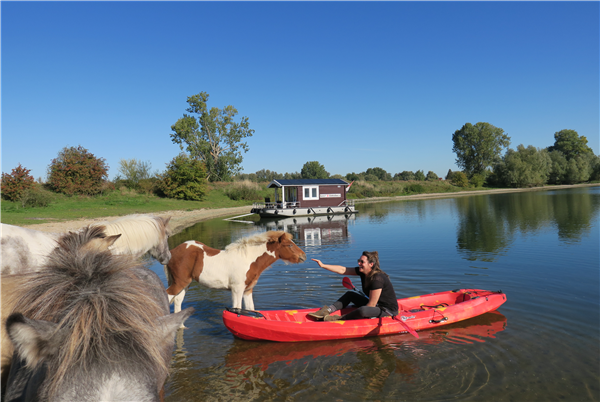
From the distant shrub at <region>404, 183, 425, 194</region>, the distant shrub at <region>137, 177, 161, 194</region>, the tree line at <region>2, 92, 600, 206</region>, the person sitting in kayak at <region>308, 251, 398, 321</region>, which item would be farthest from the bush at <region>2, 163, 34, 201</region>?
the distant shrub at <region>404, 183, 425, 194</region>

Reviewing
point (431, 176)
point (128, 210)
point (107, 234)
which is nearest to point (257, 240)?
point (107, 234)

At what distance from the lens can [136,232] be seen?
423 cm

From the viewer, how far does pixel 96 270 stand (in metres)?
1.79

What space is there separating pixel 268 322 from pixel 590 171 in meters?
86.0

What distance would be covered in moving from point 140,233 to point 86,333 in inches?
117

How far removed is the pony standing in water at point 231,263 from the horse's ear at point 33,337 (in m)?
5.09

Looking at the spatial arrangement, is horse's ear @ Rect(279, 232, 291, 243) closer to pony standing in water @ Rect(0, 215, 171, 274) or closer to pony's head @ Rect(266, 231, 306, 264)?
pony's head @ Rect(266, 231, 306, 264)

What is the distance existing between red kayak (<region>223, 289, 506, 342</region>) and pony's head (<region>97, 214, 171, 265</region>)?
187 cm

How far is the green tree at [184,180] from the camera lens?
3734cm

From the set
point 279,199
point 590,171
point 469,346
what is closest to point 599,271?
point 469,346

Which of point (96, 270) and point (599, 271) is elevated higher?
point (96, 270)

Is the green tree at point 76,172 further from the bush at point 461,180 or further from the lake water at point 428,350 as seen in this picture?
the bush at point 461,180

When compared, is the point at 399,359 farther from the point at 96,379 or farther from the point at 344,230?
the point at 344,230

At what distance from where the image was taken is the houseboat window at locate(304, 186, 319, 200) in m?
33.7
